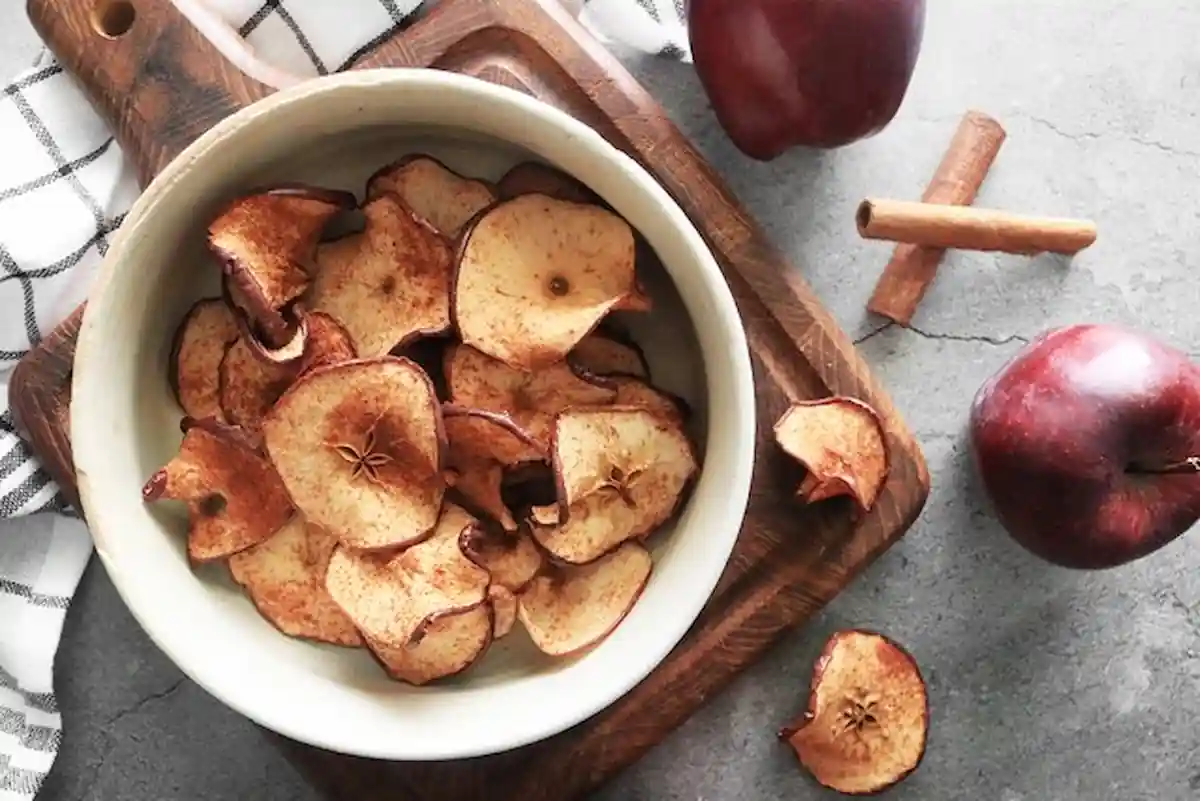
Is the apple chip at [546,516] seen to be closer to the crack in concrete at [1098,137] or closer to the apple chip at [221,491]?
the apple chip at [221,491]

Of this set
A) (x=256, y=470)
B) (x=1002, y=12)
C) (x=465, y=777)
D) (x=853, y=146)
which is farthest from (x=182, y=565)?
(x=1002, y=12)

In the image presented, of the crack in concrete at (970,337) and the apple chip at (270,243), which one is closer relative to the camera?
the apple chip at (270,243)

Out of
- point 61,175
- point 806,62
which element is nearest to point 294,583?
point 61,175

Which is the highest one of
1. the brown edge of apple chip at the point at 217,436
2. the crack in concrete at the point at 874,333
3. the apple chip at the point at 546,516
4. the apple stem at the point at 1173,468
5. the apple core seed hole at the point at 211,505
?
the brown edge of apple chip at the point at 217,436

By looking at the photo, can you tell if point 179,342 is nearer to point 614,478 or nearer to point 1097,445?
point 614,478

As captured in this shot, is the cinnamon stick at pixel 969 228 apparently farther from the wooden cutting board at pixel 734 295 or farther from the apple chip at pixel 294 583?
the apple chip at pixel 294 583

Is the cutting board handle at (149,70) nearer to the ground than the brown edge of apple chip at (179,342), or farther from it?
farther from it

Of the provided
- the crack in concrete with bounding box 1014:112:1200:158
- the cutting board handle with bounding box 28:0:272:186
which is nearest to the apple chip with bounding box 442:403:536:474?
the cutting board handle with bounding box 28:0:272:186

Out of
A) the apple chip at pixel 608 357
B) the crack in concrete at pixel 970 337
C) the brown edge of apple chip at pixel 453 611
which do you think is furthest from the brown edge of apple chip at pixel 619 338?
the crack in concrete at pixel 970 337
